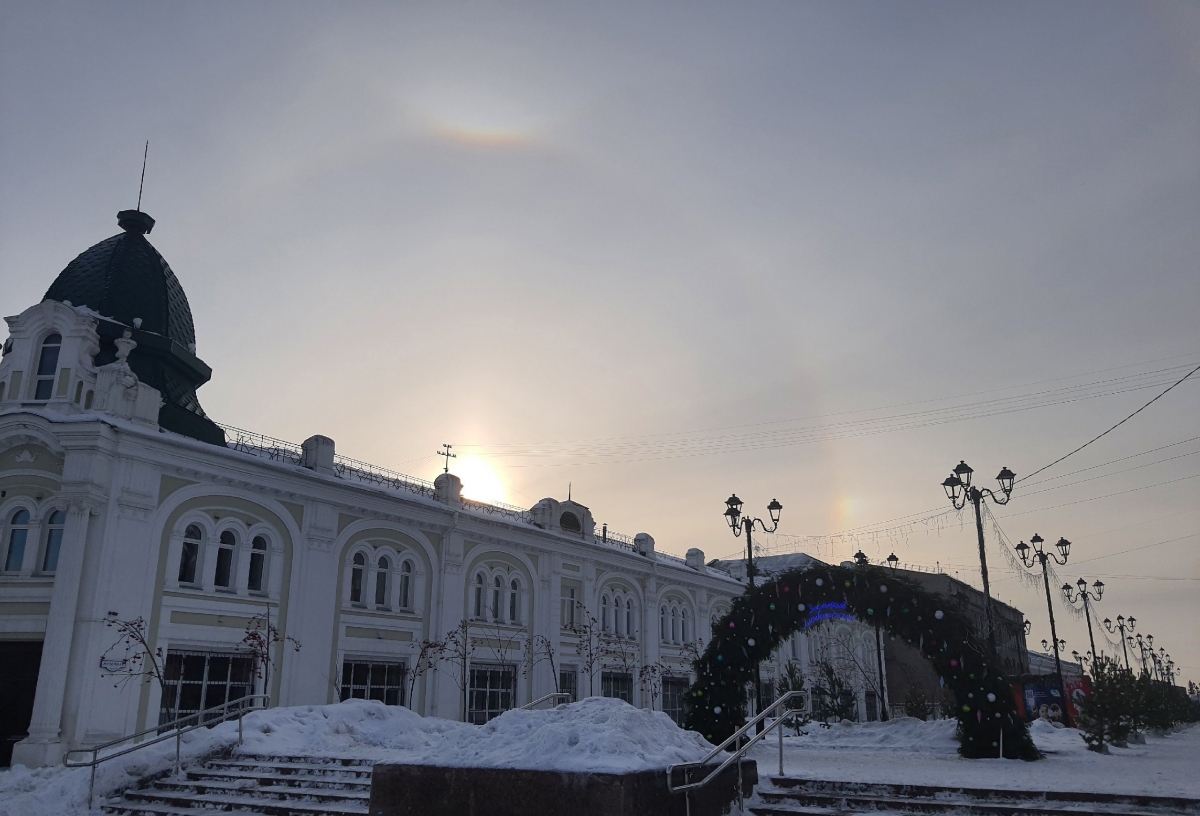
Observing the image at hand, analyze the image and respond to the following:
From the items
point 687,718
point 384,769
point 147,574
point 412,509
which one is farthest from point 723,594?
point 384,769

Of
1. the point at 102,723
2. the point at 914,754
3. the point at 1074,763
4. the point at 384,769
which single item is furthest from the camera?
the point at 102,723

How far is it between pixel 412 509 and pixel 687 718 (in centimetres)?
1384

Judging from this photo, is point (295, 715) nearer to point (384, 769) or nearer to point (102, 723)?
point (102, 723)

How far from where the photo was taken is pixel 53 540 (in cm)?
2211

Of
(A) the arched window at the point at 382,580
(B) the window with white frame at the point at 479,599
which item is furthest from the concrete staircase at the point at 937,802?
(B) the window with white frame at the point at 479,599

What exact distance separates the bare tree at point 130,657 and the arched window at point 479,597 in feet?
39.4

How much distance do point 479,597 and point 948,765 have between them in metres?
A: 20.4

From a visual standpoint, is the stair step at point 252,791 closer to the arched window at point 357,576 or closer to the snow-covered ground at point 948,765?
the snow-covered ground at point 948,765

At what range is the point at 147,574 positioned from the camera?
880 inches

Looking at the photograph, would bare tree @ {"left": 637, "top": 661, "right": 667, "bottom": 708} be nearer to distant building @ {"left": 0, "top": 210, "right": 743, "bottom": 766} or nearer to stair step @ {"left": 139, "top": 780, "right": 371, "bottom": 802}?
distant building @ {"left": 0, "top": 210, "right": 743, "bottom": 766}

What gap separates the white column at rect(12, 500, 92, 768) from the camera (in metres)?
19.8

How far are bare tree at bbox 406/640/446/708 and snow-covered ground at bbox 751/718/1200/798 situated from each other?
12.1m

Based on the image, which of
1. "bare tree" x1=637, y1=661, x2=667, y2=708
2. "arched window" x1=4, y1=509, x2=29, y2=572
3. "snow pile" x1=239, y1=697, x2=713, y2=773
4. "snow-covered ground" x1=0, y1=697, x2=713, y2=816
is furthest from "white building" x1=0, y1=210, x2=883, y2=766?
"snow pile" x1=239, y1=697, x2=713, y2=773

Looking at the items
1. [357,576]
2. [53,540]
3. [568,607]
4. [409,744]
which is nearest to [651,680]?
[568,607]
